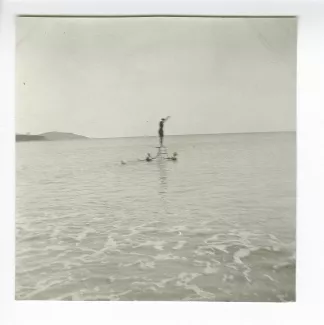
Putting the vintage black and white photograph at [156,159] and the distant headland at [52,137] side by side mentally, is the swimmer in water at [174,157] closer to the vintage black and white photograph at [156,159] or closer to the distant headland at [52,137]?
the vintage black and white photograph at [156,159]

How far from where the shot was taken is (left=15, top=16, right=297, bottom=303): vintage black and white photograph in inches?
49.4

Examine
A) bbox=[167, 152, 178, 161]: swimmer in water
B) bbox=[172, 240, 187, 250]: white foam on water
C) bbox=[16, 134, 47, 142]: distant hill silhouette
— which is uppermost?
bbox=[16, 134, 47, 142]: distant hill silhouette

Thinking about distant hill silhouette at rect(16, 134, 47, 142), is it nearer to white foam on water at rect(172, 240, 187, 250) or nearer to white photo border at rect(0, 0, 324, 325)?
white photo border at rect(0, 0, 324, 325)

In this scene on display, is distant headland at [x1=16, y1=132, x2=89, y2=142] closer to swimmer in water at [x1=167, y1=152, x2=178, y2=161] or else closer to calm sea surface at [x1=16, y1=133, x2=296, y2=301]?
calm sea surface at [x1=16, y1=133, x2=296, y2=301]

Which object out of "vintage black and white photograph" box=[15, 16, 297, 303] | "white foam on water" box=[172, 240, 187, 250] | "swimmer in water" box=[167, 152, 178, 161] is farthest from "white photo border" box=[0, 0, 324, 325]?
"swimmer in water" box=[167, 152, 178, 161]

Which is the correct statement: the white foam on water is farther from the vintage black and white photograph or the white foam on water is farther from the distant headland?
the distant headland

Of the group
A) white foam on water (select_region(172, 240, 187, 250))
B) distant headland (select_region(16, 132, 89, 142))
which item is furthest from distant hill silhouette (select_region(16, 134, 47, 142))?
white foam on water (select_region(172, 240, 187, 250))

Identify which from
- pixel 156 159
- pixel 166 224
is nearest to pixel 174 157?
pixel 156 159

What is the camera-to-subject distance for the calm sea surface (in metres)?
1.25

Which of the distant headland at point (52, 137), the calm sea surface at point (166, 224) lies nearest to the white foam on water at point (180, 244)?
the calm sea surface at point (166, 224)

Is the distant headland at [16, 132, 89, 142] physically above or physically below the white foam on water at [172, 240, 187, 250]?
above
